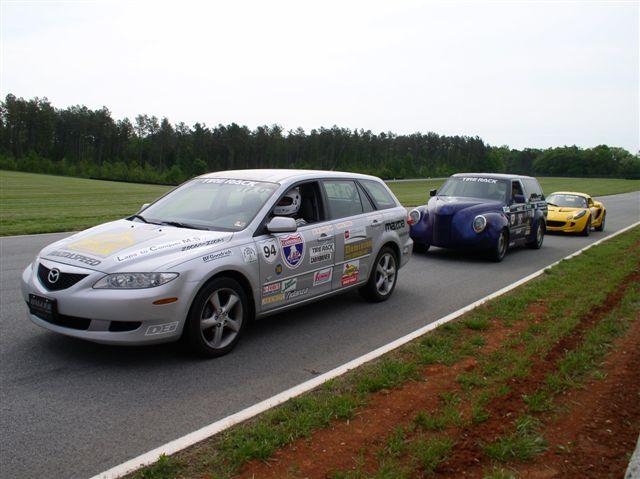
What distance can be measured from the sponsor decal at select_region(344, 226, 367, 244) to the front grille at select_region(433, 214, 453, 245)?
5.01m

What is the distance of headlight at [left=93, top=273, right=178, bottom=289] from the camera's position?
15.5 feet

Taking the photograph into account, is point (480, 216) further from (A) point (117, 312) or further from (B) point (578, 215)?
(A) point (117, 312)

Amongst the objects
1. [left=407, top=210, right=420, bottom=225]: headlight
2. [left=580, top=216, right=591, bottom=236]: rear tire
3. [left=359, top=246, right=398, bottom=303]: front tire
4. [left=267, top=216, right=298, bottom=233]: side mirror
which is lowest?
[left=580, top=216, right=591, bottom=236]: rear tire

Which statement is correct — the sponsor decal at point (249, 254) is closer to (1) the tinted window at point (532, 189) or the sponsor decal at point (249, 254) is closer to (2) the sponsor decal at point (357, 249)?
(2) the sponsor decal at point (357, 249)

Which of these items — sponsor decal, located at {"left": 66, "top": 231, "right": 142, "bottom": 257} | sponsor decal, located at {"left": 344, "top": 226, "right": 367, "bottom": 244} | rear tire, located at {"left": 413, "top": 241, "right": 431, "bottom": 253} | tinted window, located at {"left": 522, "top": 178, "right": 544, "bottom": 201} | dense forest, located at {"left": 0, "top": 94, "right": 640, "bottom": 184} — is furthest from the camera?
dense forest, located at {"left": 0, "top": 94, "right": 640, "bottom": 184}

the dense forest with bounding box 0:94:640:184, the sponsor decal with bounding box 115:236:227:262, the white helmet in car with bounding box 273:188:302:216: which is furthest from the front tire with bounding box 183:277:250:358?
the dense forest with bounding box 0:94:640:184

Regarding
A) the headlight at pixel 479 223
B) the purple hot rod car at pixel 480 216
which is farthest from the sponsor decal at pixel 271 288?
the headlight at pixel 479 223

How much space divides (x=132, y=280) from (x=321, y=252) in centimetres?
226

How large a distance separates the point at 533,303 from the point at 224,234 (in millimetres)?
4314

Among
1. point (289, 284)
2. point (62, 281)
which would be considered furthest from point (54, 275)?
point (289, 284)

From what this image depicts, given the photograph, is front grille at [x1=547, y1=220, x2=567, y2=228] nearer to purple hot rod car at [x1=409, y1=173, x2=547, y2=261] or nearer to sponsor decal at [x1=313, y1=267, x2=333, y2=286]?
purple hot rod car at [x1=409, y1=173, x2=547, y2=261]

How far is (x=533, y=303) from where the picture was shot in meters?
7.67

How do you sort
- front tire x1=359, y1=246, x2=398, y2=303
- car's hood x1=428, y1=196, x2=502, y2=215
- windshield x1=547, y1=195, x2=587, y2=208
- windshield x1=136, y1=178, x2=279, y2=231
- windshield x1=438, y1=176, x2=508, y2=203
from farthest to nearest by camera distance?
windshield x1=547, y1=195, x2=587, y2=208, windshield x1=438, y1=176, x2=508, y2=203, car's hood x1=428, y1=196, x2=502, y2=215, front tire x1=359, y1=246, x2=398, y2=303, windshield x1=136, y1=178, x2=279, y2=231

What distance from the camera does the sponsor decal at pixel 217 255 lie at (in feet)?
16.7
